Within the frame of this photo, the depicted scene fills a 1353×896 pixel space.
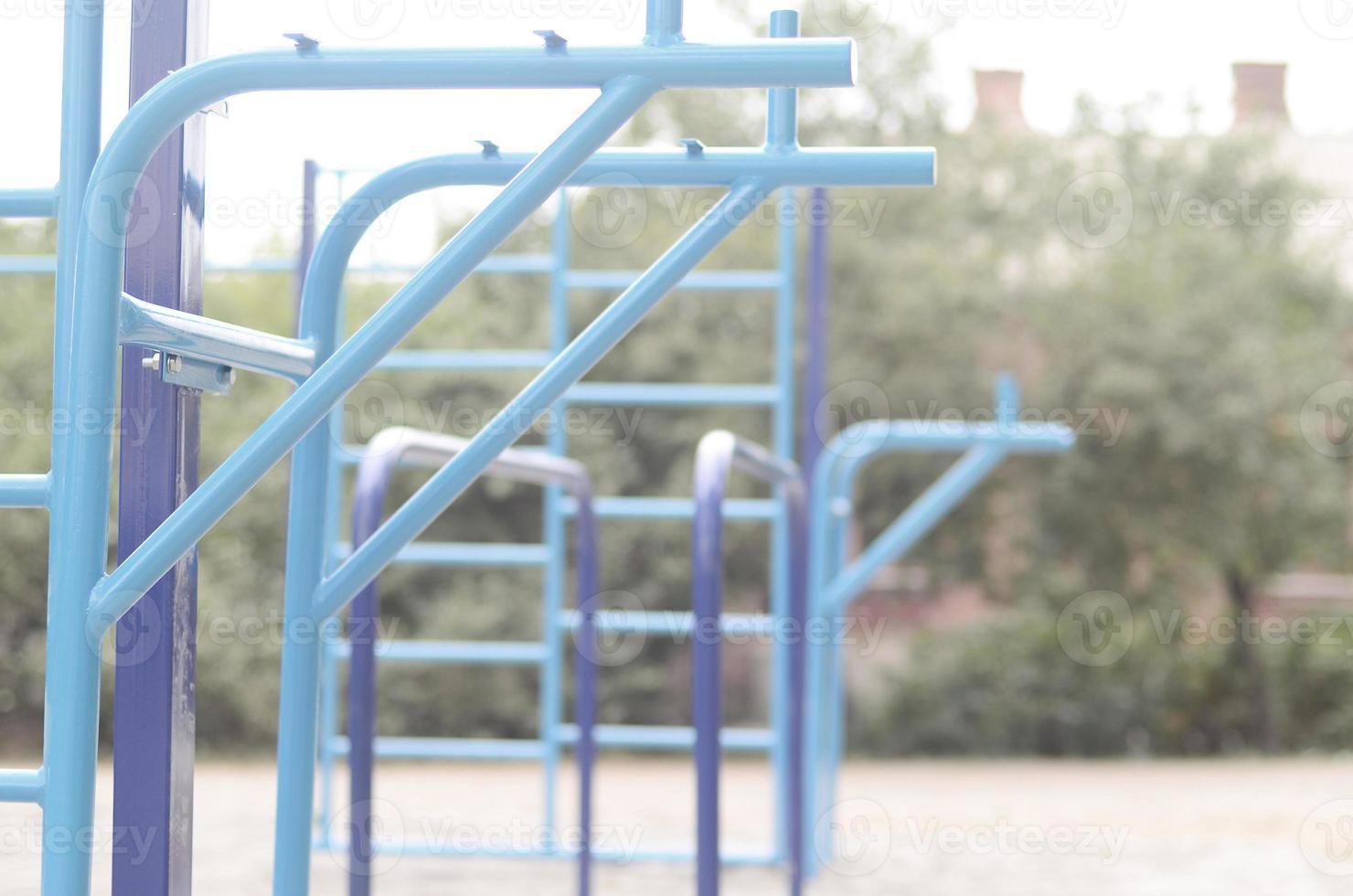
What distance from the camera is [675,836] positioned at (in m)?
5.49

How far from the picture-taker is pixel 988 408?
8.88m

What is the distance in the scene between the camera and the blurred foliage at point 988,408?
27.6 feet

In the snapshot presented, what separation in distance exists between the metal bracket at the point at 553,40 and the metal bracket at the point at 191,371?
42cm

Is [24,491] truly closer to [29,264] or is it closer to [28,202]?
[28,202]
